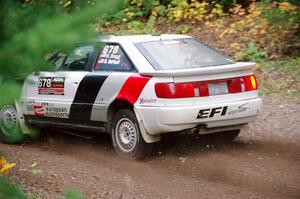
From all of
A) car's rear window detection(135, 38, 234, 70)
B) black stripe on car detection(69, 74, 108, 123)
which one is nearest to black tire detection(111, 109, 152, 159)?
black stripe on car detection(69, 74, 108, 123)

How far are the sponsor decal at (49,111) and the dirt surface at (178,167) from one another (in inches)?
22.5

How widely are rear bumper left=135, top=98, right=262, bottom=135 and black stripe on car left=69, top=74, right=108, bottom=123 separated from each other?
0.90 meters

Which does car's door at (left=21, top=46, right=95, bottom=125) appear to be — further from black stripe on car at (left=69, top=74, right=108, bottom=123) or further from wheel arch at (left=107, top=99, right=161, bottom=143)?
wheel arch at (left=107, top=99, right=161, bottom=143)

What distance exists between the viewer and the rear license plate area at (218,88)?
7.44 meters

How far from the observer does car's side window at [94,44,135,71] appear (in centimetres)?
785

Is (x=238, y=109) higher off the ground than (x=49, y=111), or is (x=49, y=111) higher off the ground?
(x=238, y=109)

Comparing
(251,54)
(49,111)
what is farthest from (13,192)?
(251,54)

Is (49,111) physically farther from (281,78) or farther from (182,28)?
(182,28)

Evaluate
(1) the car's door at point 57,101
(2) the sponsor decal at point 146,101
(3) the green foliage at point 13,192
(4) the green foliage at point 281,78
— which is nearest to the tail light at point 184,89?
(2) the sponsor decal at point 146,101

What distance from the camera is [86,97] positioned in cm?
827

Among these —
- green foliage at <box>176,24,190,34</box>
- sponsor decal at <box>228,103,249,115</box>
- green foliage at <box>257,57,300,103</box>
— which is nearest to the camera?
sponsor decal at <box>228,103,249,115</box>

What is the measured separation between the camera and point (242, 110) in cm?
774

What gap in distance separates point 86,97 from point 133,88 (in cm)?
100

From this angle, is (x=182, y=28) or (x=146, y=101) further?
(x=182, y=28)
